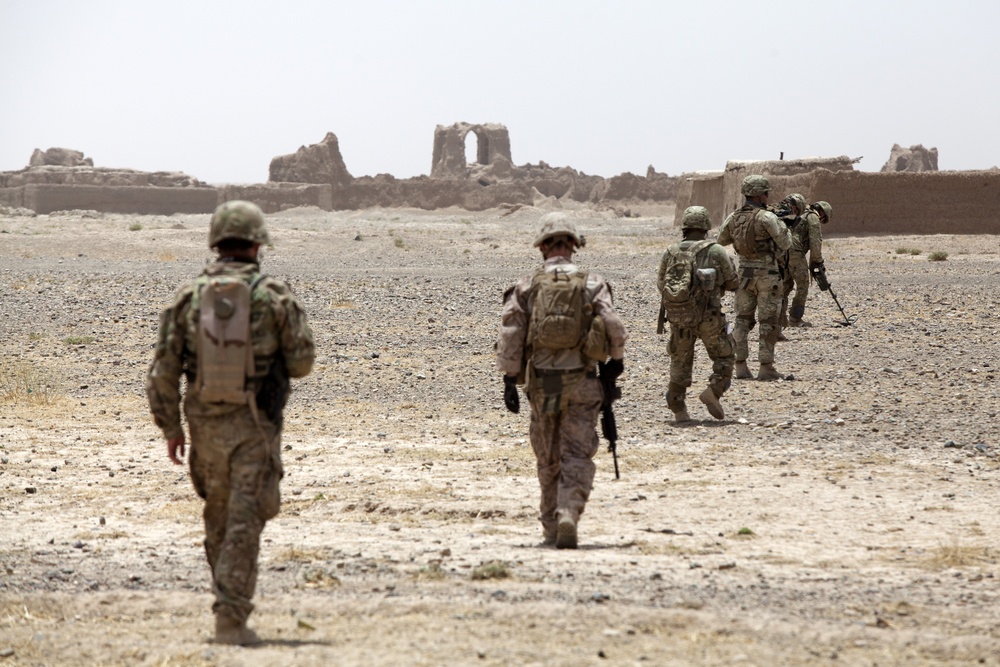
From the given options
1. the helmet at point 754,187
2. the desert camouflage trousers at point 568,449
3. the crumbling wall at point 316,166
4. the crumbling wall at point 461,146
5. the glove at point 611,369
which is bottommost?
the desert camouflage trousers at point 568,449

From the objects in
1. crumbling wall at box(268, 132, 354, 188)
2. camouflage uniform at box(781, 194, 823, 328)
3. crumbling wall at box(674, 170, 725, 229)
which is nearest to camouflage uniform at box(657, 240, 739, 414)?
camouflage uniform at box(781, 194, 823, 328)

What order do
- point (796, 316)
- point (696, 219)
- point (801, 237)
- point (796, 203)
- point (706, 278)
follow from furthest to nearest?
1. point (796, 316)
2. point (801, 237)
3. point (796, 203)
4. point (706, 278)
5. point (696, 219)

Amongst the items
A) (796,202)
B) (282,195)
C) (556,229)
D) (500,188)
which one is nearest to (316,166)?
(282,195)

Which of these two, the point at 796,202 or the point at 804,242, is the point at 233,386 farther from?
the point at 804,242

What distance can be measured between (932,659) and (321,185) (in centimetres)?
4885

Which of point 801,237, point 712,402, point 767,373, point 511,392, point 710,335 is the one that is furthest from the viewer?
point 801,237

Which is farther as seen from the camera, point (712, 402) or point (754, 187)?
point (754, 187)

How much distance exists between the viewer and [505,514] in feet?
23.6

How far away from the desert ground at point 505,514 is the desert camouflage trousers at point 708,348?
0.38 metres

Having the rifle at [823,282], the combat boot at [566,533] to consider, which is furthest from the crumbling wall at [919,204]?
the combat boot at [566,533]

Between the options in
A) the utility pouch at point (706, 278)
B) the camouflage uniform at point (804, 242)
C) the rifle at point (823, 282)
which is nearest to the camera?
the utility pouch at point (706, 278)

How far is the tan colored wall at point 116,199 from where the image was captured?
46.1 metres

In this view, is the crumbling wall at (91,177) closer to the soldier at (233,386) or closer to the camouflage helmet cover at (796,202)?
the camouflage helmet cover at (796,202)

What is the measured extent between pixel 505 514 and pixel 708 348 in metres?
2.96
